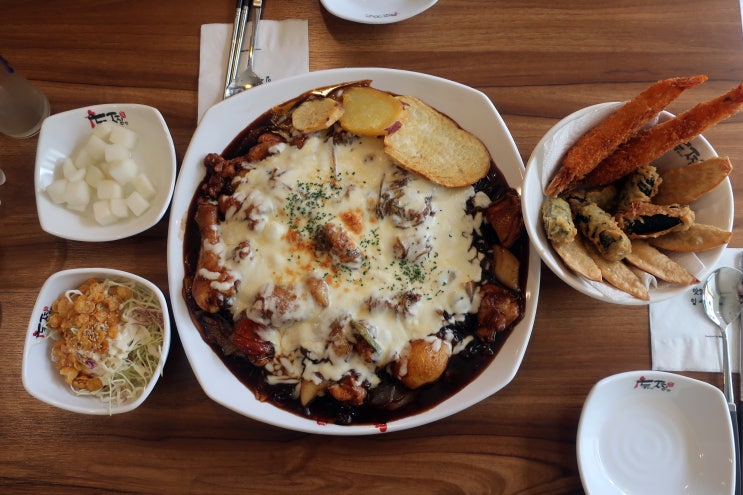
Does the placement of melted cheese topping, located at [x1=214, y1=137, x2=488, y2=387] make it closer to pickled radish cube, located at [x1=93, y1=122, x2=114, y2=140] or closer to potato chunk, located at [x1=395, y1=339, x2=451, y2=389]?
potato chunk, located at [x1=395, y1=339, x2=451, y2=389]

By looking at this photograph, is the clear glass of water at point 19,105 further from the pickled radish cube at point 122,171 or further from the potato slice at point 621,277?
the potato slice at point 621,277

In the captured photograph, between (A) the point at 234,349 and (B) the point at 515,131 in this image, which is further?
(B) the point at 515,131

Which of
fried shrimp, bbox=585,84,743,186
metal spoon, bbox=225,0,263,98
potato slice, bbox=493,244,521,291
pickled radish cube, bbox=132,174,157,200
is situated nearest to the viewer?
fried shrimp, bbox=585,84,743,186

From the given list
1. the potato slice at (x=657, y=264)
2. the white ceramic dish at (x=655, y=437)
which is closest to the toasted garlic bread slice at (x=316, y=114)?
the potato slice at (x=657, y=264)

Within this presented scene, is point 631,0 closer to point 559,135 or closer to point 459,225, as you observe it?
point 559,135

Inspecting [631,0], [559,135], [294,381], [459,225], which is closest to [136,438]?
[294,381]

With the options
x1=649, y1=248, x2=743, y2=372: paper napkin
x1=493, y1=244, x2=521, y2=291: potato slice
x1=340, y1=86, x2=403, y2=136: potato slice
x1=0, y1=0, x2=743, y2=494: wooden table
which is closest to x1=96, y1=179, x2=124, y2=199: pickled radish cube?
x1=0, y1=0, x2=743, y2=494: wooden table
